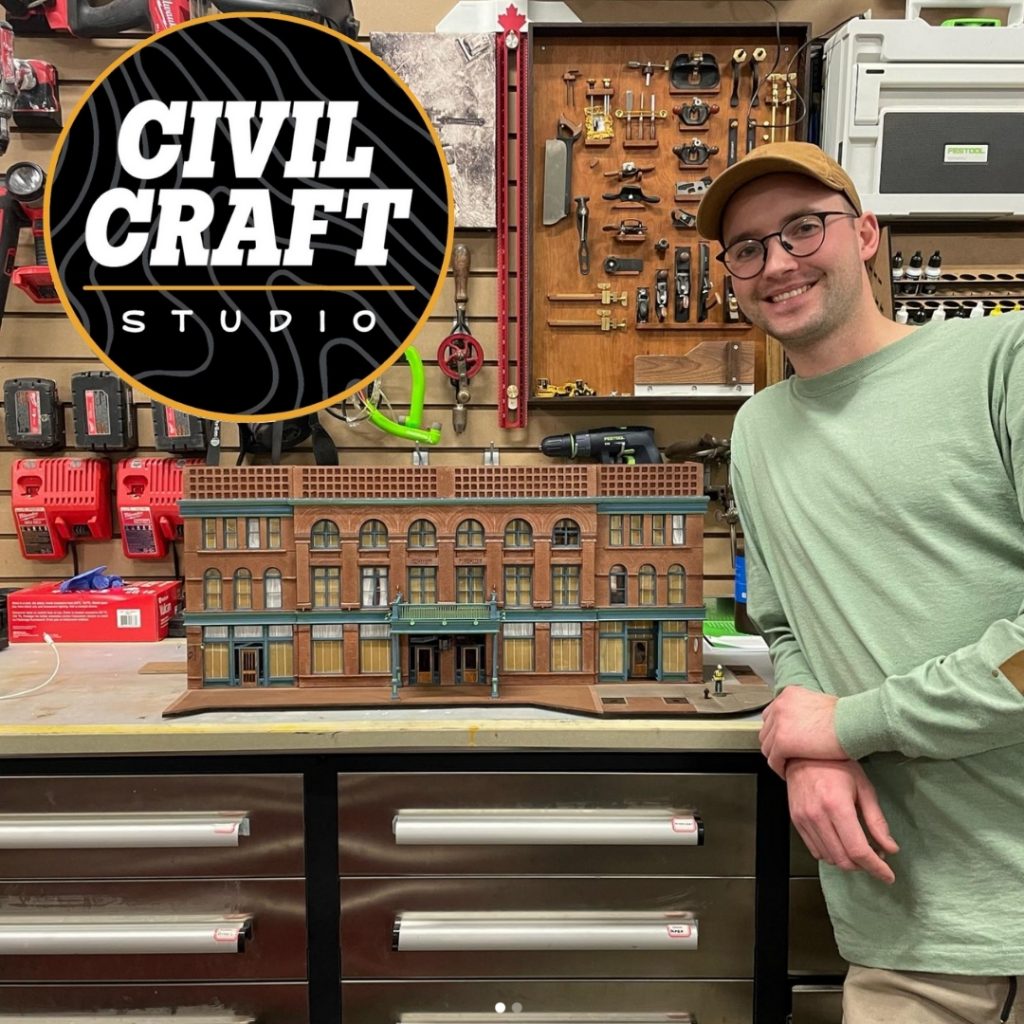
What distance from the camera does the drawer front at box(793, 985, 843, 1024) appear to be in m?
1.33

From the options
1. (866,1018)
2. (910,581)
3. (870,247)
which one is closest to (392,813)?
(866,1018)

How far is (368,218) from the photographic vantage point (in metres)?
1.76

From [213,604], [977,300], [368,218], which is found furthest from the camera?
[977,300]

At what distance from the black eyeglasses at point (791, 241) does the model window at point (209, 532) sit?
1.07m

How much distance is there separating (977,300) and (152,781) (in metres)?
2.25

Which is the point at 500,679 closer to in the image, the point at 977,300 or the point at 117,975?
the point at 117,975

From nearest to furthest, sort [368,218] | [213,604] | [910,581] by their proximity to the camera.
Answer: [910,581], [213,604], [368,218]

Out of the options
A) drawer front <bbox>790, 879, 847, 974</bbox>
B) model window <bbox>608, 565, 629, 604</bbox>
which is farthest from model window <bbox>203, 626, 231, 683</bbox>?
drawer front <bbox>790, 879, 847, 974</bbox>

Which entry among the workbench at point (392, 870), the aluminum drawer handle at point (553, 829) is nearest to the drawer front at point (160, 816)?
the workbench at point (392, 870)

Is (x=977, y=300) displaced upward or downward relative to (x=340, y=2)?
downward

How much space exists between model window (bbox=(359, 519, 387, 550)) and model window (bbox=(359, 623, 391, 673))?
6.7 inches

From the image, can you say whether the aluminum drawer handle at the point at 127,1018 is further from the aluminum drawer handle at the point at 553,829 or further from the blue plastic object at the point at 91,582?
the blue plastic object at the point at 91,582

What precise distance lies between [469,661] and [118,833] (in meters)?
0.69

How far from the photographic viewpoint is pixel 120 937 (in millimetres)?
1281
